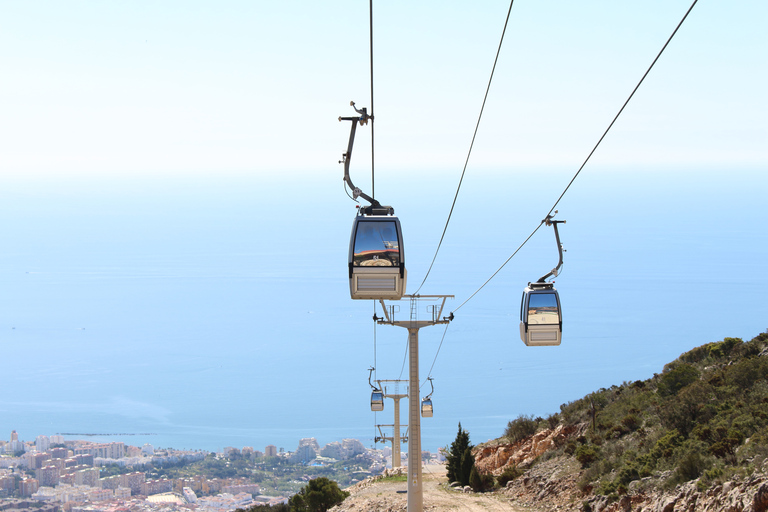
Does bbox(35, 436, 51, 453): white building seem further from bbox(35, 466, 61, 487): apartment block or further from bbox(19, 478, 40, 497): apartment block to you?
bbox(19, 478, 40, 497): apartment block

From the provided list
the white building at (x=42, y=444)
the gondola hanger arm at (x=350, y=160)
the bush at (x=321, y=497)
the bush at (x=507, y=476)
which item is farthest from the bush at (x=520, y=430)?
the white building at (x=42, y=444)

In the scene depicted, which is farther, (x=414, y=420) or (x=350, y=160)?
(x=414, y=420)

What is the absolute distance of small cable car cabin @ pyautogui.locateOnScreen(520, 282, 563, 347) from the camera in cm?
1164

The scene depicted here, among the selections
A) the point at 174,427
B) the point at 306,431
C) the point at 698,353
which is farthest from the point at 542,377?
the point at 698,353

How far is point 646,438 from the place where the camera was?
1852 centimetres

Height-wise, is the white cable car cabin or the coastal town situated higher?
the white cable car cabin

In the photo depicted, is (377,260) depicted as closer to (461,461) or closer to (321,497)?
(461,461)

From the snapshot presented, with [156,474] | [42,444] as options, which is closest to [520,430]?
[156,474]

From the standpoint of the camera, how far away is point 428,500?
2106 centimetres

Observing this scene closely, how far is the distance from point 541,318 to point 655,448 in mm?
6915

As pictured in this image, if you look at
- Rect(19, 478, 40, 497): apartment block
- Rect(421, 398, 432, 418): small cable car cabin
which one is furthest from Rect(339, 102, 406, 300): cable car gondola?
Rect(19, 478, 40, 497): apartment block

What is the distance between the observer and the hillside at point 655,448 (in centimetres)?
1314

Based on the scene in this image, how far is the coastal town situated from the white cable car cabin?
7873 centimetres

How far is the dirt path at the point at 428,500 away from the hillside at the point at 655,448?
0.18 m
